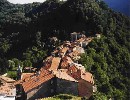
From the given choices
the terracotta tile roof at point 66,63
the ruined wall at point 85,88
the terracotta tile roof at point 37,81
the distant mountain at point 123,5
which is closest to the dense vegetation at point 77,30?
the terracotta tile roof at point 66,63

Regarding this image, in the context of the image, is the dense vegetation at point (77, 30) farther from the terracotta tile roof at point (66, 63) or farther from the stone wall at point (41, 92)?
the stone wall at point (41, 92)

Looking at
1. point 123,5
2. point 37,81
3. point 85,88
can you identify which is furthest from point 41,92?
point 123,5

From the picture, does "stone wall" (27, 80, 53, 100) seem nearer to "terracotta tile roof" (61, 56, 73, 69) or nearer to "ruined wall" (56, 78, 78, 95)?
"ruined wall" (56, 78, 78, 95)

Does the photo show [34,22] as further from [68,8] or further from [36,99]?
[36,99]

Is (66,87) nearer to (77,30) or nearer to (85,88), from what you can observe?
(85,88)

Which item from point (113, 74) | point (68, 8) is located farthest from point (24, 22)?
point (113, 74)

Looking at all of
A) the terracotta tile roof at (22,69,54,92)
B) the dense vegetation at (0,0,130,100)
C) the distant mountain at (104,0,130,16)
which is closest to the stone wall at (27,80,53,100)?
the terracotta tile roof at (22,69,54,92)
